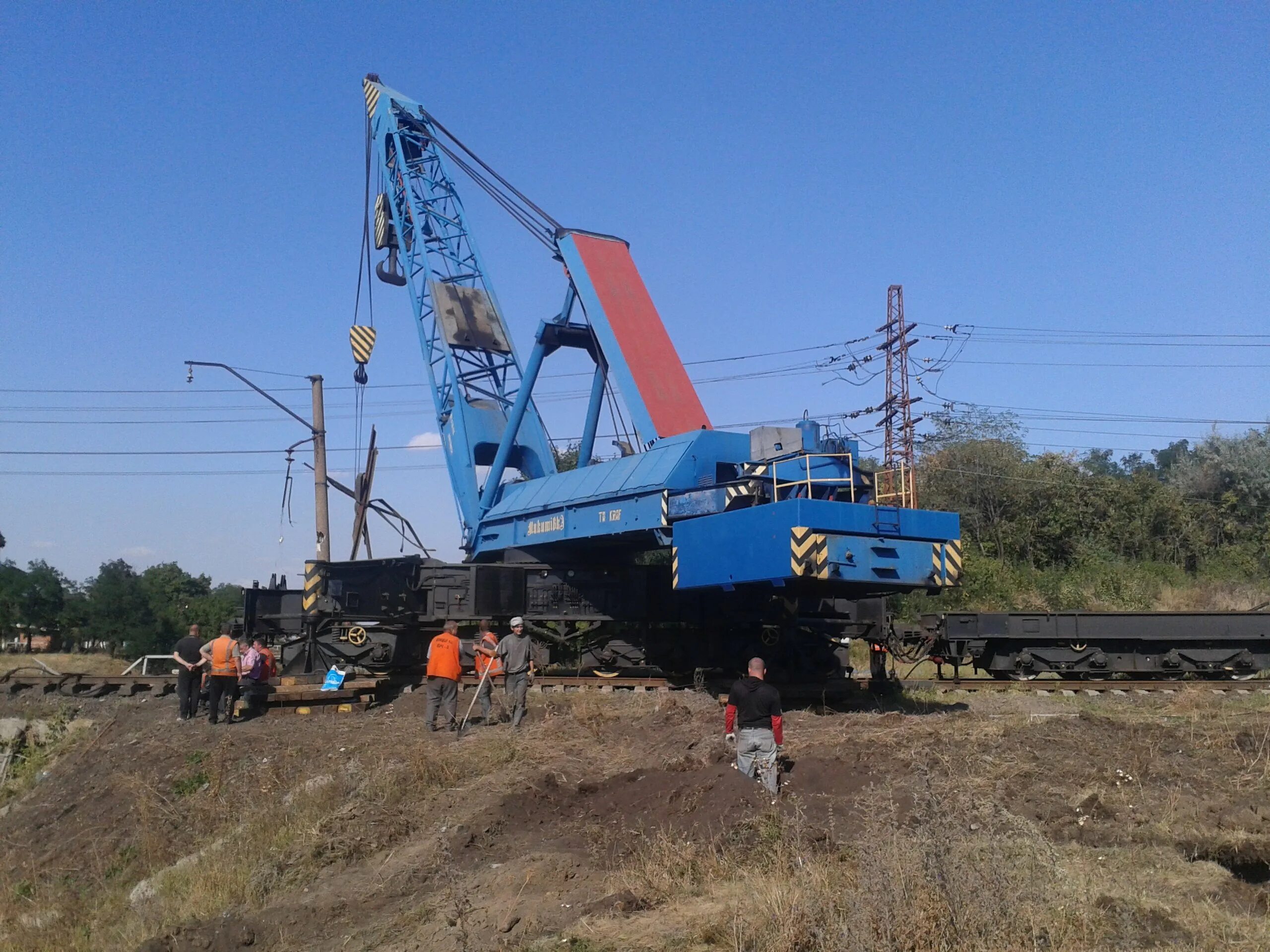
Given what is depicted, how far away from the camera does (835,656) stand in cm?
1488

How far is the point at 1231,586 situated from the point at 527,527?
2022 centimetres

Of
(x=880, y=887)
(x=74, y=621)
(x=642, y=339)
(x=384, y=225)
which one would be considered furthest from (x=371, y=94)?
(x=74, y=621)

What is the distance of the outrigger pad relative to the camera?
780 inches

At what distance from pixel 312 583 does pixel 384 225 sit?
1016cm

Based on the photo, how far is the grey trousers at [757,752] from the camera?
771 cm

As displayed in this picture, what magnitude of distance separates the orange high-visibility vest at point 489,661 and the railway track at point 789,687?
57 centimetres

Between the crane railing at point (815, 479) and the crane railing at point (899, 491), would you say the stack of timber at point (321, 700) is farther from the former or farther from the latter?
the crane railing at point (899, 491)

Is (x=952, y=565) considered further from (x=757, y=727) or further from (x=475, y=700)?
(x=475, y=700)

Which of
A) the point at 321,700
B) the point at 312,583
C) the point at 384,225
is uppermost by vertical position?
the point at 384,225

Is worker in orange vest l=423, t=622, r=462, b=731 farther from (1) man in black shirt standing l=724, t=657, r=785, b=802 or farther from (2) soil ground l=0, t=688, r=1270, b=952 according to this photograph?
(1) man in black shirt standing l=724, t=657, r=785, b=802

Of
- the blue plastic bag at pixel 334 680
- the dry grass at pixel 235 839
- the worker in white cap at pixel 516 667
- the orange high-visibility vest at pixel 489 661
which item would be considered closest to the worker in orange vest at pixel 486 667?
the orange high-visibility vest at pixel 489 661

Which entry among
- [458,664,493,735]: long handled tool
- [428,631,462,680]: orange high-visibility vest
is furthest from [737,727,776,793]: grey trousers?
[428,631,462,680]: orange high-visibility vest

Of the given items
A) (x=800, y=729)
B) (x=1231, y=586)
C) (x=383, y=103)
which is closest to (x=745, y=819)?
(x=800, y=729)

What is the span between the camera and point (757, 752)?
25.6 feet
